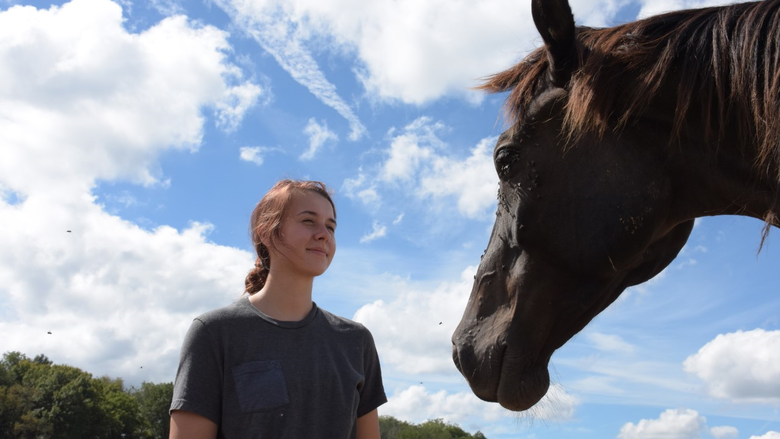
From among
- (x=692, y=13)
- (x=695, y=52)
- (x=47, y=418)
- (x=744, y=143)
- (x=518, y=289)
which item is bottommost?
(x=518, y=289)

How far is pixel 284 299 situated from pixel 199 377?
530 millimetres

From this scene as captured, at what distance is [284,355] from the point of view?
8.50ft

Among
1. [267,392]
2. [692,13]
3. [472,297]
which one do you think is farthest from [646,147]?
[267,392]

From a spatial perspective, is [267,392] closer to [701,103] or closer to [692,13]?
[701,103]

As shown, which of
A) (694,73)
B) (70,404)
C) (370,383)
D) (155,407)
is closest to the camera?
(694,73)

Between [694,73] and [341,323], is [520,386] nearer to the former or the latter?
[341,323]

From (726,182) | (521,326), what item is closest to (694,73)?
(726,182)

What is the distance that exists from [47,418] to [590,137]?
70.9 meters

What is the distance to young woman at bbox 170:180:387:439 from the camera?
2.46 meters

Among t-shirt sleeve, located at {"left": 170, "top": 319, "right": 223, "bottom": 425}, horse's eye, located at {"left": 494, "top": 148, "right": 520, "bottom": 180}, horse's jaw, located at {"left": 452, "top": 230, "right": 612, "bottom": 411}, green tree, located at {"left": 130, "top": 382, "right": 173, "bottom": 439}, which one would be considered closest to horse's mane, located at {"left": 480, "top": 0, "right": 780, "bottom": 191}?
horse's eye, located at {"left": 494, "top": 148, "right": 520, "bottom": 180}

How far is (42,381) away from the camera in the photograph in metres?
63.8

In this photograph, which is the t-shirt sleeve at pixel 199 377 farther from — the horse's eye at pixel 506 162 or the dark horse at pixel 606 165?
the horse's eye at pixel 506 162

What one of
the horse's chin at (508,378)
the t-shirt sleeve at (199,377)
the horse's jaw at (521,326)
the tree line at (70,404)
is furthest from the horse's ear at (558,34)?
the tree line at (70,404)

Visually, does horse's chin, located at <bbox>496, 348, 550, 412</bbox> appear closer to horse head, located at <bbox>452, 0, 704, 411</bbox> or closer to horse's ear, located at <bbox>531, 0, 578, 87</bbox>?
horse head, located at <bbox>452, 0, 704, 411</bbox>
